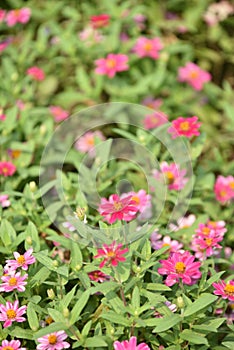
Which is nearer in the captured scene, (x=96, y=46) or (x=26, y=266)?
Result: (x=26, y=266)

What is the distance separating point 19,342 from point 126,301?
1.17 ft

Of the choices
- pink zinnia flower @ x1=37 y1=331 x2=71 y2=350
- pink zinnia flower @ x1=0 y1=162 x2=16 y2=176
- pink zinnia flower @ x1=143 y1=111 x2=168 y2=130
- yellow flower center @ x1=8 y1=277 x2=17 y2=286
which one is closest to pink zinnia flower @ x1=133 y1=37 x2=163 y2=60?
pink zinnia flower @ x1=143 y1=111 x2=168 y2=130

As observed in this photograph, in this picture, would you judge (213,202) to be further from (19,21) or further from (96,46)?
(19,21)

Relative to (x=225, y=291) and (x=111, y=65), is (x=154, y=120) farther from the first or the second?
(x=225, y=291)

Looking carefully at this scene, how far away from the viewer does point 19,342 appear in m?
1.67

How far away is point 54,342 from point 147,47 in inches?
76.2

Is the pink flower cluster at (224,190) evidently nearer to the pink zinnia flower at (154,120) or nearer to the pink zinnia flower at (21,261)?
the pink zinnia flower at (154,120)

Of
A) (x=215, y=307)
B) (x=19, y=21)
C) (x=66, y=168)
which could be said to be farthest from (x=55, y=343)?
(x=19, y=21)

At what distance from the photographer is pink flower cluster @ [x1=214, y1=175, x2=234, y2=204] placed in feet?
7.86

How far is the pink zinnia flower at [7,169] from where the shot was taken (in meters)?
2.36

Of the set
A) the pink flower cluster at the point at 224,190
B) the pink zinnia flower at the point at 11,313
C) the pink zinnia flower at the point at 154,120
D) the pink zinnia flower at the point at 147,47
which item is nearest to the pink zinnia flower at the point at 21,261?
the pink zinnia flower at the point at 11,313

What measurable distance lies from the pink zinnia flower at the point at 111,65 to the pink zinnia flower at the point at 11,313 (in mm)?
1503

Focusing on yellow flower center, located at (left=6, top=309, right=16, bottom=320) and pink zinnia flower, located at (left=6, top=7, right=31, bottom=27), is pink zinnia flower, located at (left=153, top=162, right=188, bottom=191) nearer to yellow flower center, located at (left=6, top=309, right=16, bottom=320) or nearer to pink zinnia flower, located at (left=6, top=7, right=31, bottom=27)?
yellow flower center, located at (left=6, top=309, right=16, bottom=320)

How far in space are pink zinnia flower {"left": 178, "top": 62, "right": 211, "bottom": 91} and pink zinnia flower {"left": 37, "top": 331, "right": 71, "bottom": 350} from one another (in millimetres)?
1866
